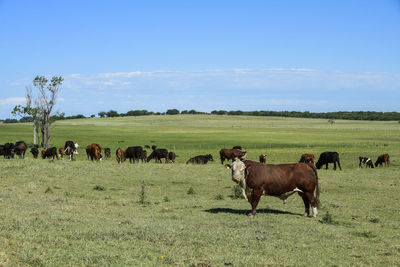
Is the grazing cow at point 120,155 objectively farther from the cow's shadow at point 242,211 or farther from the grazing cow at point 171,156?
the cow's shadow at point 242,211

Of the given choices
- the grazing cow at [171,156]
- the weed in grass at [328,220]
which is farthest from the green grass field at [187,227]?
the grazing cow at [171,156]

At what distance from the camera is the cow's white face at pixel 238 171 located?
14.3 m

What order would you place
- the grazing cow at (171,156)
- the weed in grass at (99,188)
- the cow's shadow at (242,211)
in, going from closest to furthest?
the cow's shadow at (242,211) → the weed in grass at (99,188) → the grazing cow at (171,156)

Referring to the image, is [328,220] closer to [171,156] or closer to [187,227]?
[187,227]

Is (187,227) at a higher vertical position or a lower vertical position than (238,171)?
lower

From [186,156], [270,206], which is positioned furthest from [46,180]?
[186,156]

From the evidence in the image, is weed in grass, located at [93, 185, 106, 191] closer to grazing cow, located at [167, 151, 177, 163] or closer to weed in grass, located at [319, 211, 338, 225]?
weed in grass, located at [319, 211, 338, 225]

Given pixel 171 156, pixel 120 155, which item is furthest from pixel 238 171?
pixel 171 156

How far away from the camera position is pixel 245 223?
13.1m

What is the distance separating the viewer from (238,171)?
1436 centimetres

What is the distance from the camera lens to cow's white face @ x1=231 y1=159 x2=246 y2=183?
563 inches

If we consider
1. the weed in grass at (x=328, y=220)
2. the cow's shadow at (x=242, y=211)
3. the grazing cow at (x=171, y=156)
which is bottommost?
the grazing cow at (x=171, y=156)

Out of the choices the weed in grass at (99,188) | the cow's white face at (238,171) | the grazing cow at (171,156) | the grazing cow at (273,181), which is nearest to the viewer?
the cow's white face at (238,171)

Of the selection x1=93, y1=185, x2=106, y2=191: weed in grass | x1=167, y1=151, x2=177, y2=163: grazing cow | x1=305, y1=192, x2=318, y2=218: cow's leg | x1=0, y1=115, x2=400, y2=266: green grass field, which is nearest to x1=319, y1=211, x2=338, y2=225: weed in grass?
x1=0, y1=115, x2=400, y2=266: green grass field
